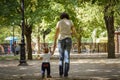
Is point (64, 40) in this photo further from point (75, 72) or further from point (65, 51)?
point (75, 72)

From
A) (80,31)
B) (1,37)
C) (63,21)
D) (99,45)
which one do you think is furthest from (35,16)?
(1,37)

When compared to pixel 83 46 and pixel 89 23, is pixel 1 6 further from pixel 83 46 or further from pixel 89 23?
pixel 83 46

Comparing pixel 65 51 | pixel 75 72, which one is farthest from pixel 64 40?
pixel 75 72

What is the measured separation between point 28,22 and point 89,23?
1857 centimetres

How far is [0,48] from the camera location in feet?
194

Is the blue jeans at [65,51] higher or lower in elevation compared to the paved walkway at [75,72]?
higher

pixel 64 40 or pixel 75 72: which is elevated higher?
pixel 64 40

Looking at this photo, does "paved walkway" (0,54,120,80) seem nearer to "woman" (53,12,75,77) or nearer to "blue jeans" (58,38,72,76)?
"blue jeans" (58,38,72,76)

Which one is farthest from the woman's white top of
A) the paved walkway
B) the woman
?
the paved walkway

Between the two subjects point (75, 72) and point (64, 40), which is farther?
point (75, 72)

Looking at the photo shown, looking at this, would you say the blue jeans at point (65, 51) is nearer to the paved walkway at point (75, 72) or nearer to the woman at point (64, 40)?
the woman at point (64, 40)

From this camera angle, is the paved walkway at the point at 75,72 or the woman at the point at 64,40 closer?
the woman at the point at 64,40

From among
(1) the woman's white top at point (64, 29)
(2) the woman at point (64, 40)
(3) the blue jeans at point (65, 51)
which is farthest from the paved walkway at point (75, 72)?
(1) the woman's white top at point (64, 29)

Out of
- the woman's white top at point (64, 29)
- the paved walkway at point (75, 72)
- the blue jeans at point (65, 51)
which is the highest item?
the woman's white top at point (64, 29)
